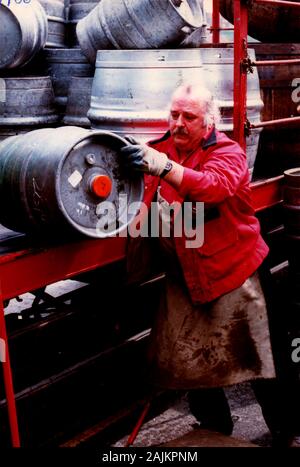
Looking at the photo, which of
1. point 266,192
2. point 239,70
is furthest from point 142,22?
point 266,192

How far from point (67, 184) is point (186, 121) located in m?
0.66

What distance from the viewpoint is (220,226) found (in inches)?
131

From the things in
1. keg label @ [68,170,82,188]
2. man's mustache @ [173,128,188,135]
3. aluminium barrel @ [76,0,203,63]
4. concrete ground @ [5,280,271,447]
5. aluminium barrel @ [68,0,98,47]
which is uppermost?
aluminium barrel @ [68,0,98,47]

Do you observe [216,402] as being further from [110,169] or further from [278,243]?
[278,243]

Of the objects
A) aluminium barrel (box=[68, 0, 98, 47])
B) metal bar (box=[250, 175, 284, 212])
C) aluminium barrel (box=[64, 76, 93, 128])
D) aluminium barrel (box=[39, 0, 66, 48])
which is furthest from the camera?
aluminium barrel (box=[68, 0, 98, 47])

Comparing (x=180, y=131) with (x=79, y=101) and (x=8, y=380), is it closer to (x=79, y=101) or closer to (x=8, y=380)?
(x=8, y=380)

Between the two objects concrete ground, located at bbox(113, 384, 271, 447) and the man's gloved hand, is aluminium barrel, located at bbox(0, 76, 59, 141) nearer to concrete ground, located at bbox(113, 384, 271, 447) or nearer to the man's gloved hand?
the man's gloved hand

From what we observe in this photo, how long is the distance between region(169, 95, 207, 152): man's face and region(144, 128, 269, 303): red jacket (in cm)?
6

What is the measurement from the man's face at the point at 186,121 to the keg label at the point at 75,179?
1.75 ft

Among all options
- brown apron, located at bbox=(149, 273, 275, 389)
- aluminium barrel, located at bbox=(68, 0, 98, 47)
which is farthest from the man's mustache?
aluminium barrel, located at bbox=(68, 0, 98, 47)

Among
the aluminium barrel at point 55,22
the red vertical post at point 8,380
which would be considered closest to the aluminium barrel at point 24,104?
the aluminium barrel at point 55,22

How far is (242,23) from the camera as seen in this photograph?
3.92m

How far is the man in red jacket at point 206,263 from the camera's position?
314 cm

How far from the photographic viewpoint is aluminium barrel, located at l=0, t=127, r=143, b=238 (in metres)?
2.93
